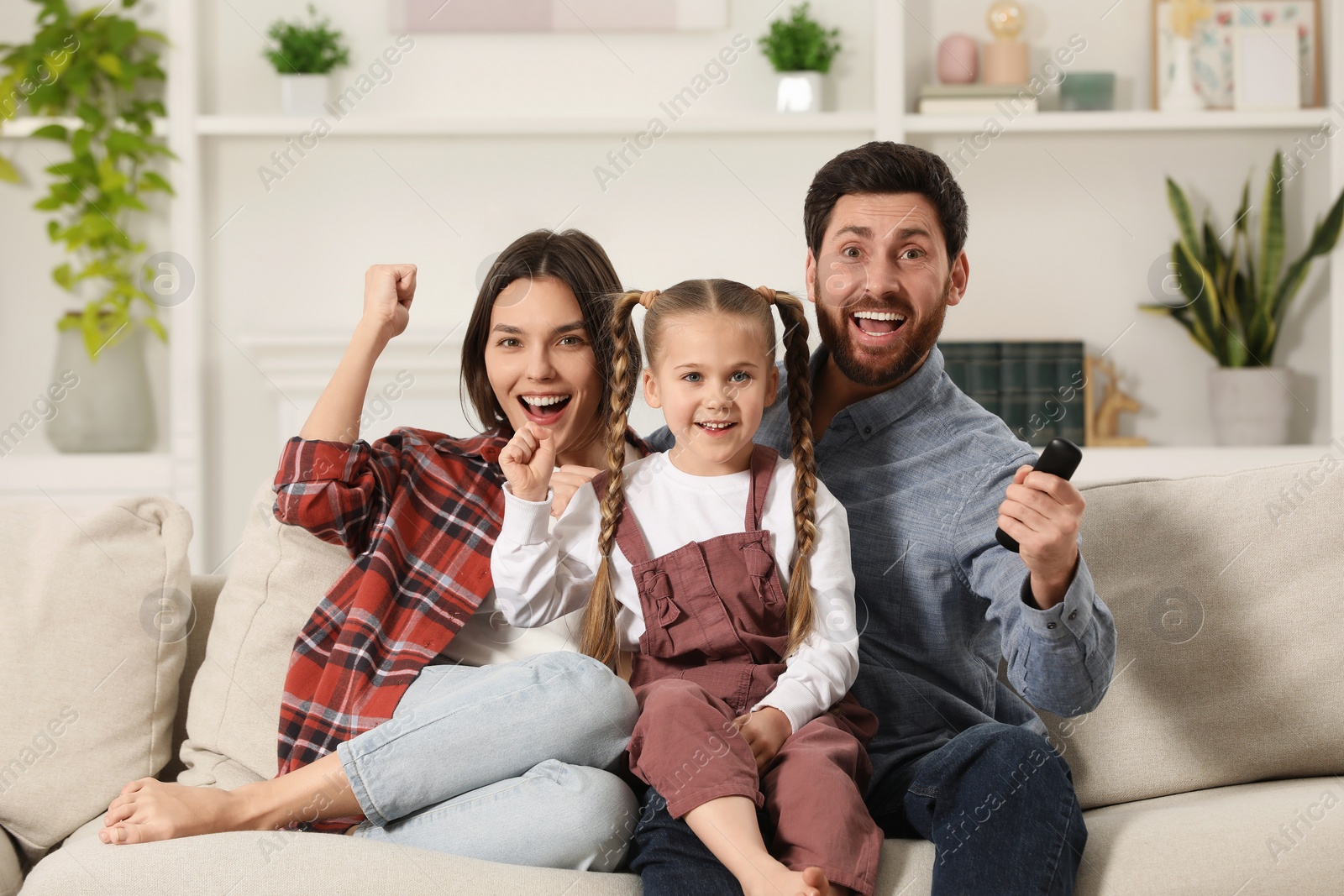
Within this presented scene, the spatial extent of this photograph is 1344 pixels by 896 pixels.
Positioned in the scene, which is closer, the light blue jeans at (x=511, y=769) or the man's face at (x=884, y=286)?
the light blue jeans at (x=511, y=769)

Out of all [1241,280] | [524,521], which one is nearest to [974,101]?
[1241,280]

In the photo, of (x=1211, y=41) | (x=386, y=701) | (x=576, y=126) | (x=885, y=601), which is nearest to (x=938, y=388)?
(x=885, y=601)

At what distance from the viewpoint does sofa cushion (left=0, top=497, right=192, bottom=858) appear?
4.51 feet

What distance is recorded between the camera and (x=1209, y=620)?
4.87 feet

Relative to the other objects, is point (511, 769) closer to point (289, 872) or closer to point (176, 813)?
point (289, 872)

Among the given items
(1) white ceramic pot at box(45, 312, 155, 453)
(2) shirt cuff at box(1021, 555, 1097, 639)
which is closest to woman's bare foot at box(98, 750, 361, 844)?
(2) shirt cuff at box(1021, 555, 1097, 639)

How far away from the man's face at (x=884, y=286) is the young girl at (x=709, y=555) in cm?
10

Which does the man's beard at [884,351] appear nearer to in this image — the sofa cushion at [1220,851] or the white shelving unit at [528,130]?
the sofa cushion at [1220,851]

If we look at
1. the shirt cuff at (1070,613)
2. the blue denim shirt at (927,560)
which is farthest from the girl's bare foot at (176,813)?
the shirt cuff at (1070,613)

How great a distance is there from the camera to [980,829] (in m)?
1.13

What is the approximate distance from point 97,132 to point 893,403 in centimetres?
256

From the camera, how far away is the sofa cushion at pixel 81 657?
1.38m

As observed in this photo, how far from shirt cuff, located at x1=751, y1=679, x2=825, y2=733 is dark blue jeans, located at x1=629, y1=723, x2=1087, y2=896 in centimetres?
14

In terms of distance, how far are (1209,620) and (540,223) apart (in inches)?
86.8
